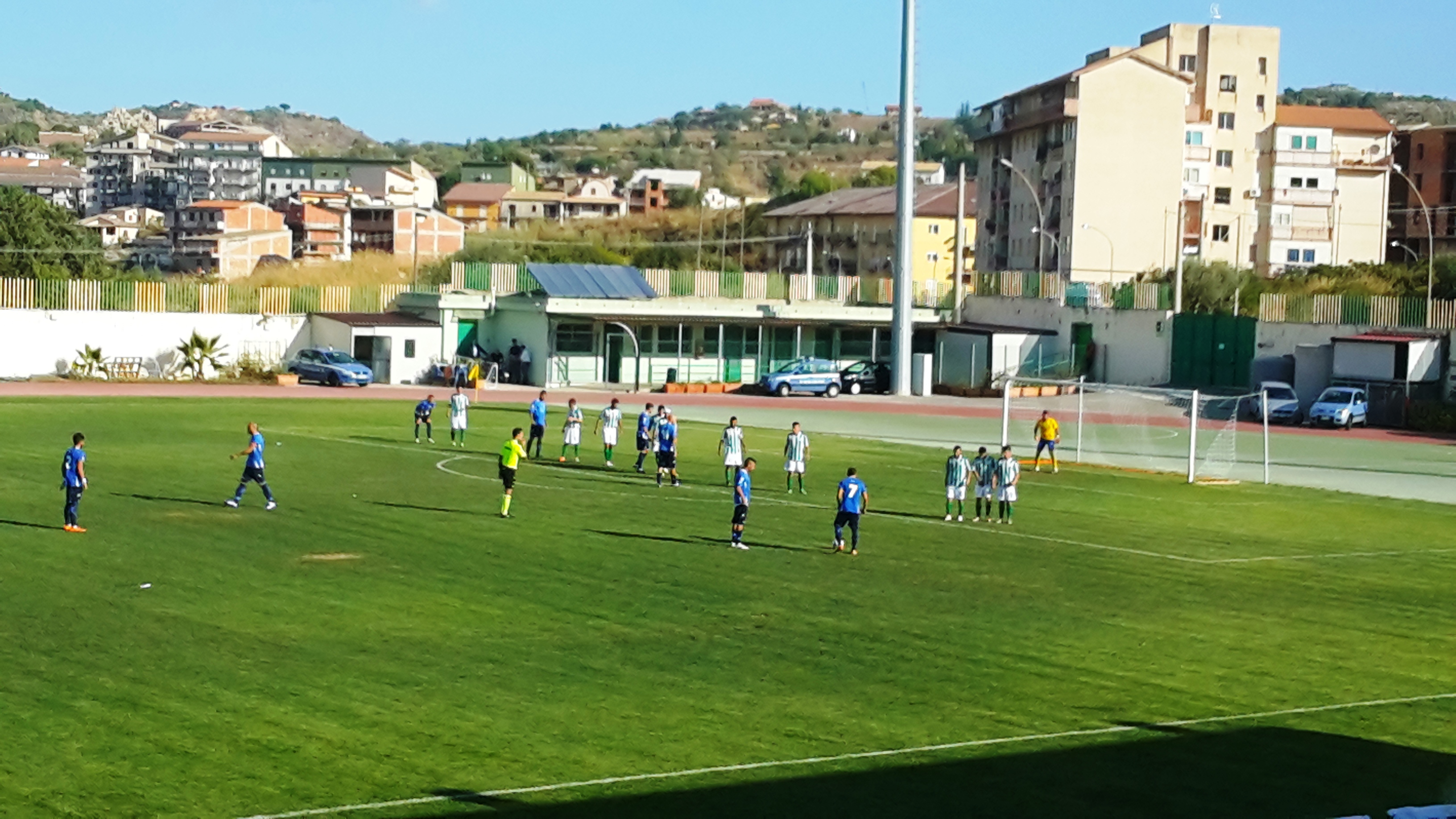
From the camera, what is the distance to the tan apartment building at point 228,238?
140 metres

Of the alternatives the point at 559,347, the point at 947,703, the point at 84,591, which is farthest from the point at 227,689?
the point at 559,347

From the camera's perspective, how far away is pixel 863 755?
15.4 metres

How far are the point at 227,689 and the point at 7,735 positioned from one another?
2414 mm

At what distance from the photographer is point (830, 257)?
132500 mm

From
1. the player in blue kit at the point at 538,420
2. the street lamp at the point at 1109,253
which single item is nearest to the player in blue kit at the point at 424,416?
the player in blue kit at the point at 538,420

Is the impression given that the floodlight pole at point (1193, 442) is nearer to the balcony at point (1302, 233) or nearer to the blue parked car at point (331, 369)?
the blue parked car at point (331, 369)

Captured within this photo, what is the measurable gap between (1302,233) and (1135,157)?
18554mm

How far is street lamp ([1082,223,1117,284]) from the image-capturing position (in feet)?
338

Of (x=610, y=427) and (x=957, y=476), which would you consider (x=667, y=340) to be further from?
(x=957, y=476)

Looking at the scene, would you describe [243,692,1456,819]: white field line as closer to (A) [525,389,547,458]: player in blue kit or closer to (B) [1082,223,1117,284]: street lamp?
(A) [525,389,547,458]: player in blue kit

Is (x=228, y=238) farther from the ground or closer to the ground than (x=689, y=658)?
farther from the ground

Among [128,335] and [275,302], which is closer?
[128,335]

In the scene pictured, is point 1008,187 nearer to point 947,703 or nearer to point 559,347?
point 559,347

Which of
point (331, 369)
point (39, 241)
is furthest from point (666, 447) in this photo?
point (39, 241)
